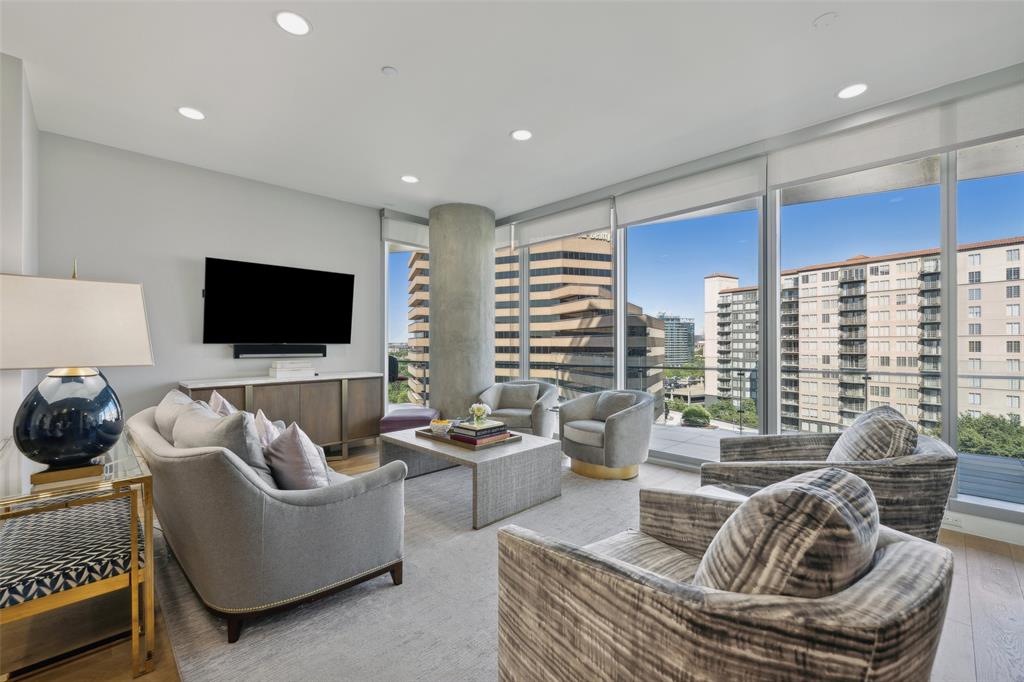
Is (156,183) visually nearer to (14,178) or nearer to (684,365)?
(14,178)

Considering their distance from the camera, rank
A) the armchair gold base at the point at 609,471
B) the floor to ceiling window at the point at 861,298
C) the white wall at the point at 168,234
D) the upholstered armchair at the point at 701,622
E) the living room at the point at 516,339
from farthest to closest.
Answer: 1. the armchair gold base at the point at 609,471
2. the white wall at the point at 168,234
3. the floor to ceiling window at the point at 861,298
4. the living room at the point at 516,339
5. the upholstered armchair at the point at 701,622

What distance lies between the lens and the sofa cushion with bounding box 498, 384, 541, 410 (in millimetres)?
4902

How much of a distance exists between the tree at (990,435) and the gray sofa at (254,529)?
141 inches

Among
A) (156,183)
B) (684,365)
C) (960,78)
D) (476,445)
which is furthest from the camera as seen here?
(684,365)

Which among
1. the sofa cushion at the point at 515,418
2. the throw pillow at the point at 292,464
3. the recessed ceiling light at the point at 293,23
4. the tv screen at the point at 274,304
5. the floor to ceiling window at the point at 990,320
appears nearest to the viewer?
the throw pillow at the point at 292,464

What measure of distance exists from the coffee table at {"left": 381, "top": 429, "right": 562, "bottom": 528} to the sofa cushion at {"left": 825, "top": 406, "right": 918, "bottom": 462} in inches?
67.7

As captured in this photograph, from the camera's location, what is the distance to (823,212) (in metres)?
3.54

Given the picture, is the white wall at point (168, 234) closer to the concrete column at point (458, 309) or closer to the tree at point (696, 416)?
the concrete column at point (458, 309)

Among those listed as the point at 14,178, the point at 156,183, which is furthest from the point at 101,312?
the point at 156,183

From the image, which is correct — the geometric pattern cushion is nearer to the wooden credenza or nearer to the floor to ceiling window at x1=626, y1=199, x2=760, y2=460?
A: the wooden credenza

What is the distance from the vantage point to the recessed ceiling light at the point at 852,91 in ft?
9.05

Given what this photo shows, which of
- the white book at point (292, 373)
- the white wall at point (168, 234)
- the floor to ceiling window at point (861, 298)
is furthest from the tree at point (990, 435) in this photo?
the white wall at point (168, 234)

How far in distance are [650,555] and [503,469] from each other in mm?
1482

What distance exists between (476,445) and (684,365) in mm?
2469
